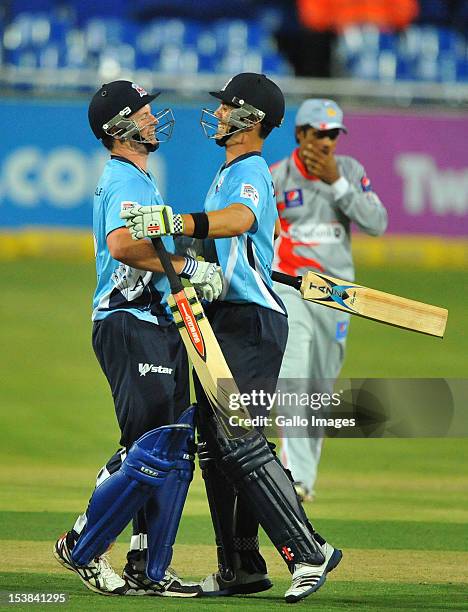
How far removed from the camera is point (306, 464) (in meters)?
8.09

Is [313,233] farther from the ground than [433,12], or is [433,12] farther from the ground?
[433,12]

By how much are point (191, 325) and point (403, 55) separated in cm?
1668

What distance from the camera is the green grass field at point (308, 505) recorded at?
19.2ft

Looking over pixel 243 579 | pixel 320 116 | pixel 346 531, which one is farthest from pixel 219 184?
pixel 320 116

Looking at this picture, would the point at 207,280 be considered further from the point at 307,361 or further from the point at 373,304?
the point at 307,361

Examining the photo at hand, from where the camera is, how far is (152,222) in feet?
17.6

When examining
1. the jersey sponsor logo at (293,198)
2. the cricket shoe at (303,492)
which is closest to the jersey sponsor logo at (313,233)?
the jersey sponsor logo at (293,198)

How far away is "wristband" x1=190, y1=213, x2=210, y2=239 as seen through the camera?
543 cm

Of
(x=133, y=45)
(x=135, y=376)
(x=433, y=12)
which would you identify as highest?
(x=433, y=12)

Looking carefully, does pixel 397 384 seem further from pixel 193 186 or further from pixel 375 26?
pixel 375 26

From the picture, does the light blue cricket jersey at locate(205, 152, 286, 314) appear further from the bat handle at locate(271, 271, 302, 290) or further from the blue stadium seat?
the blue stadium seat

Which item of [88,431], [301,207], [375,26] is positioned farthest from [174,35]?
[301,207]

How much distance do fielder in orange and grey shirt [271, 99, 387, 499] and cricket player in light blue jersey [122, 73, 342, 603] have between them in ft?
7.31

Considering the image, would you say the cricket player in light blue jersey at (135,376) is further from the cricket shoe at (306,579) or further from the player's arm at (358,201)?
the player's arm at (358,201)
